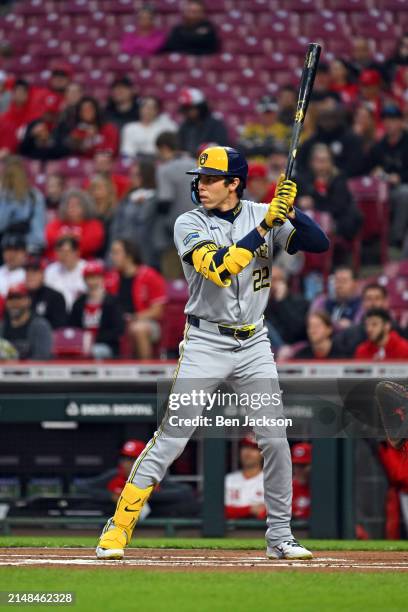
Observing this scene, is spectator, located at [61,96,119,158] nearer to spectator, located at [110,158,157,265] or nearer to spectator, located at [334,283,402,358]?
spectator, located at [110,158,157,265]

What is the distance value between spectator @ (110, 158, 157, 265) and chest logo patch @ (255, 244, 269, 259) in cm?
564

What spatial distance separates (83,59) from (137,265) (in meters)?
5.59

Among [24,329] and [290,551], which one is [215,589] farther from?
[24,329]

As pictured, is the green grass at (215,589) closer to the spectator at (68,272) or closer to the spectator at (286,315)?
the spectator at (286,315)

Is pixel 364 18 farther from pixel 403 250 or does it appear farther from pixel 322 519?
pixel 322 519

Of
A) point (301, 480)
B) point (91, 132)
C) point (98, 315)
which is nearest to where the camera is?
point (301, 480)

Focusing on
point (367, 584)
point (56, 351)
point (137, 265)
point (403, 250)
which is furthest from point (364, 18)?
point (367, 584)

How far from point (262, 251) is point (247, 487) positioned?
11.0 ft

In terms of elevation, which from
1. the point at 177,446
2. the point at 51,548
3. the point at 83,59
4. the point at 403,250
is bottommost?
the point at 51,548

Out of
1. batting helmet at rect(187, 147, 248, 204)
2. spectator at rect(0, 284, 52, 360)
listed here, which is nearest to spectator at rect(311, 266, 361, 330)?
spectator at rect(0, 284, 52, 360)

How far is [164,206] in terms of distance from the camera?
11.0 metres

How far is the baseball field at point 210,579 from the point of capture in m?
4.24

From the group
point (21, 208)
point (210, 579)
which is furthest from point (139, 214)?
point (210, 579)

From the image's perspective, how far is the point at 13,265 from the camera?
436 inches
